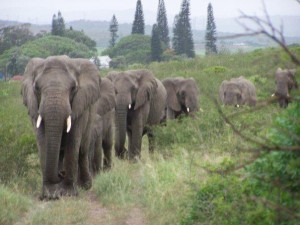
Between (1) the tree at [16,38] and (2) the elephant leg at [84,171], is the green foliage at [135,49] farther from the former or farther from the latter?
(2) the elephant leg at [84,171]

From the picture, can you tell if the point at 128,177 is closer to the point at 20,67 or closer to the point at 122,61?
the point at 20,67

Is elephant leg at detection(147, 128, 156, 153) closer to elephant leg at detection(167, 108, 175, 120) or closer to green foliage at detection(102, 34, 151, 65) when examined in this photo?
elephant leg at detection(167, 108, 175, 120)

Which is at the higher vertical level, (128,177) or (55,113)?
(55,113)

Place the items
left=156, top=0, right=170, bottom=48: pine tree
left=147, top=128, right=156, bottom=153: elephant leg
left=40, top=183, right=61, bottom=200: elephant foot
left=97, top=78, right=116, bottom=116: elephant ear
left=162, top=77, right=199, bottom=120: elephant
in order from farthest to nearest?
left=156, top=0, right=170, bottom=48: pine tree → left=162, top=77, right=199, bottom=120: elephant → left=147, top=128, right=156, bottom=153: elephant leg → left=97, top=78, right=116, bottom=116: elephant ear → left=40, top=183, right=61, bottom=200: elephant foot

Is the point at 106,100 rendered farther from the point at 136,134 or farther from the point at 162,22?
the point at 162,22

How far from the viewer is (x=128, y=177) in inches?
356

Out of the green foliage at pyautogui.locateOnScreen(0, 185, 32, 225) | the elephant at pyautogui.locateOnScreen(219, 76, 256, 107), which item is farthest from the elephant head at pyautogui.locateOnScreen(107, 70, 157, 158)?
the elephant at pyautogui.locateOnScreen(219, 76, 256, 107)

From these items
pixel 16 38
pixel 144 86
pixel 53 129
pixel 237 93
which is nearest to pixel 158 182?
pixel 53 129

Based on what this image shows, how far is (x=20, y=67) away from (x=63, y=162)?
50391 millimetres

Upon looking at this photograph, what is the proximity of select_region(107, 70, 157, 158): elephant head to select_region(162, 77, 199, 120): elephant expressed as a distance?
2813 mm

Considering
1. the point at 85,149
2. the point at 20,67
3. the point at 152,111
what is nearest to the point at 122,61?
the point at 20,67

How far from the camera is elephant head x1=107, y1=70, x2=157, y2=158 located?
12.4 m

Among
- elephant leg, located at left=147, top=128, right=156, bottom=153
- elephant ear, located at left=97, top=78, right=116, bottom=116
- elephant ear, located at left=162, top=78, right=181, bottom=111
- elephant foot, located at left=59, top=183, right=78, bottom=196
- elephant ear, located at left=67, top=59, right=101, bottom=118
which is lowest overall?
elephant leg, located at left=147, top=128, right=156, bottom=153

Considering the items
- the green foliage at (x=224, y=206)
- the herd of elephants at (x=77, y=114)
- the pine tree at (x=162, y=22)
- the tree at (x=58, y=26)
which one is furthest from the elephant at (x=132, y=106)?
the tree at (x=58, y=26)
